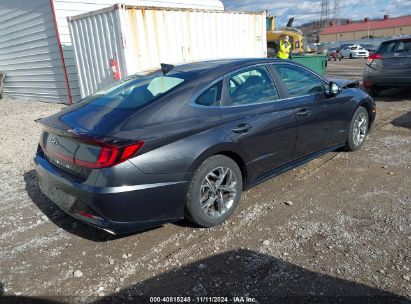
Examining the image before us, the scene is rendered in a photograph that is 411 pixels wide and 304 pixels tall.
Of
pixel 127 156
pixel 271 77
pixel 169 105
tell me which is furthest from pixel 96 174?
pixel 271 77

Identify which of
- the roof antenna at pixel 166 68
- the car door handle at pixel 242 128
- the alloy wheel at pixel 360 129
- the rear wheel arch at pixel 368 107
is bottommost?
the alloy wheel at pixel 360 129

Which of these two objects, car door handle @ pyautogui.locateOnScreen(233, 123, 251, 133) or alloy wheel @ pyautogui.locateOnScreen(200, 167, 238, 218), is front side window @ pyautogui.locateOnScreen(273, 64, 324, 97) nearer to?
car door handle @ pyautogui.locateOnScreen(233, 123, 251, 133)

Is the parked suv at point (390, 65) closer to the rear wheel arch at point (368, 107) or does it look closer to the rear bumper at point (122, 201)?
the rear wheel arch at point (368, 107)

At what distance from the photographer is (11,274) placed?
3086 millimetres

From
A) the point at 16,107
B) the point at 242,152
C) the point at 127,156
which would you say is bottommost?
the point at 16,107

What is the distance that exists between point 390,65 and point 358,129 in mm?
4610

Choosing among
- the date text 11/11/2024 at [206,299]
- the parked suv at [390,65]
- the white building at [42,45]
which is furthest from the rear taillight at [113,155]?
the white building at [42,45]

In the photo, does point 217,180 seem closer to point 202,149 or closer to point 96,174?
point 202,149

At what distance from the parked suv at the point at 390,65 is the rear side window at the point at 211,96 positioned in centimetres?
709

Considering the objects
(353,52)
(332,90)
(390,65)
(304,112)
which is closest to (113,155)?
(304,112)

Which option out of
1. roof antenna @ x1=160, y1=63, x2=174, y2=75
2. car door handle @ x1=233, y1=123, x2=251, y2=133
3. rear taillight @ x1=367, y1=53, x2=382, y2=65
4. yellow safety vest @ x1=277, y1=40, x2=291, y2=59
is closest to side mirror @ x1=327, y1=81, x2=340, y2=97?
car door handle @ x1=233, y1=123, x2=251, y2=133

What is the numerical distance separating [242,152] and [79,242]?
1.77m

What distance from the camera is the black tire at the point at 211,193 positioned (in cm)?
337

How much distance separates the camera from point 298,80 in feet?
14.9
